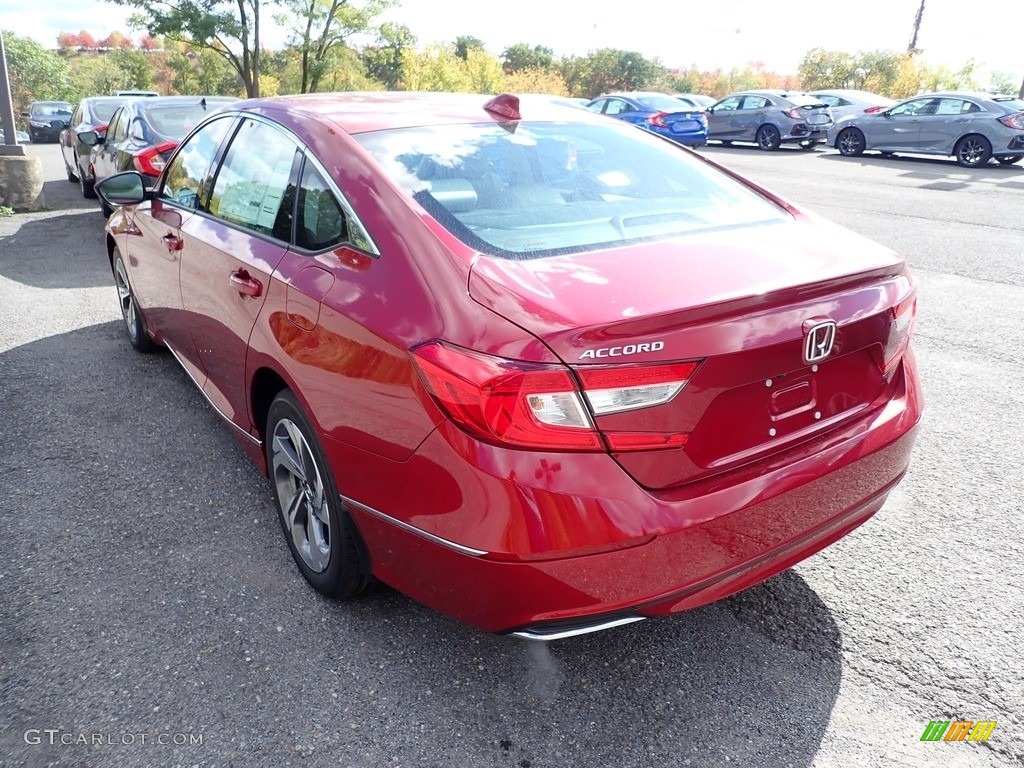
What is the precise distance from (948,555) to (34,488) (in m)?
3.70

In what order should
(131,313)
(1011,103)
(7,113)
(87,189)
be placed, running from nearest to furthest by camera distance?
1. (131,313)
2. (7,113)
3. (87,189)
4. (1011,103)

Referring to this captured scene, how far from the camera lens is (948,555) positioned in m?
3.04

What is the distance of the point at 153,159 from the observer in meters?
8.09

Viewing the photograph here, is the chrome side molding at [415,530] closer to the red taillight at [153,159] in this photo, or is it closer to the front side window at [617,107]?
the red taillight at [153,159]

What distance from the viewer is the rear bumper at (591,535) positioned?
6.30 ft

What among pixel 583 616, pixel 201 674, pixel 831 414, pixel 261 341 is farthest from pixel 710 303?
pixel 201 674

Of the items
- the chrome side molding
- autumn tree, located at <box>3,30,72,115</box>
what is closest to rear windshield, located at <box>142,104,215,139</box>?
the chrome side molding

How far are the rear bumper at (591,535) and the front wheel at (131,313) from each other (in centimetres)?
338

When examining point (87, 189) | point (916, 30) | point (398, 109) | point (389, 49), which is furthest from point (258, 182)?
point (916, 30)

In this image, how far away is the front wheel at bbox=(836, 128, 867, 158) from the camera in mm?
19078

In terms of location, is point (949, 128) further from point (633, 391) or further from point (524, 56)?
point (524, 56)

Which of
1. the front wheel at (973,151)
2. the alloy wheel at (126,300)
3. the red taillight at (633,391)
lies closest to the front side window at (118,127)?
the alloy wheel at (126,300)

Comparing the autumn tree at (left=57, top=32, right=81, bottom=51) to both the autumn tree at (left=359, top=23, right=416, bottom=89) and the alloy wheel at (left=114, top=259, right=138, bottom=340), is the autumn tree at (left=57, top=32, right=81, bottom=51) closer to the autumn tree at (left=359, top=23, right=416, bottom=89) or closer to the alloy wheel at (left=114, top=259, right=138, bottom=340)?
the autumn tree at (left=359, top=23, right=416, bottom=89)

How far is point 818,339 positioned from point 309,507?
1712 millimetres
